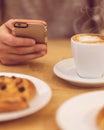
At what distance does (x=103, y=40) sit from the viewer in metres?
0.88

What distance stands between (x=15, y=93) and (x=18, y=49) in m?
0.35

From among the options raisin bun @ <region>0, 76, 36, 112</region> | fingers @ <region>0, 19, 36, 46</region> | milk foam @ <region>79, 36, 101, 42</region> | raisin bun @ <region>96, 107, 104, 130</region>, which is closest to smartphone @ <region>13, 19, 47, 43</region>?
fingers @ <region>0, 19, 36, 46</region>

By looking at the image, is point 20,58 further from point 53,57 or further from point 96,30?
point 96,30

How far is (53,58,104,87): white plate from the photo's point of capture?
835 mm

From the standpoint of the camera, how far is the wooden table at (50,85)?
667 mm

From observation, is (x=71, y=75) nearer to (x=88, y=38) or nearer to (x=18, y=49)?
(x=88, y=38)

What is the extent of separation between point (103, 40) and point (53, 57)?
9.7 inches

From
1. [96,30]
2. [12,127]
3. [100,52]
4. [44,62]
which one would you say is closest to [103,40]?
[100,52]

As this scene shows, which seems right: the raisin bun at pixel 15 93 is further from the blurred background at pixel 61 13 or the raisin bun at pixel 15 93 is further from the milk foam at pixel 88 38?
the blurred background at pixel 61 13

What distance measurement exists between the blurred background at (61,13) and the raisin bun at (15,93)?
2.45ft

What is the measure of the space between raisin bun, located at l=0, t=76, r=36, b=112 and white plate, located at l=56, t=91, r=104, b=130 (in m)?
0.08

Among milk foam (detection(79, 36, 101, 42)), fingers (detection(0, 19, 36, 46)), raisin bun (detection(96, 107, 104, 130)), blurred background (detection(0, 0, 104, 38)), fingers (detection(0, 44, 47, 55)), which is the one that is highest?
milk foam (detection(79, 36, 101, 42))

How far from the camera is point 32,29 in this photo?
0.96 metres

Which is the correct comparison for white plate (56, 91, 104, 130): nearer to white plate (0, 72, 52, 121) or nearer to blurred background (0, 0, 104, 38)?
white plate (0, 72, 52, 121)
